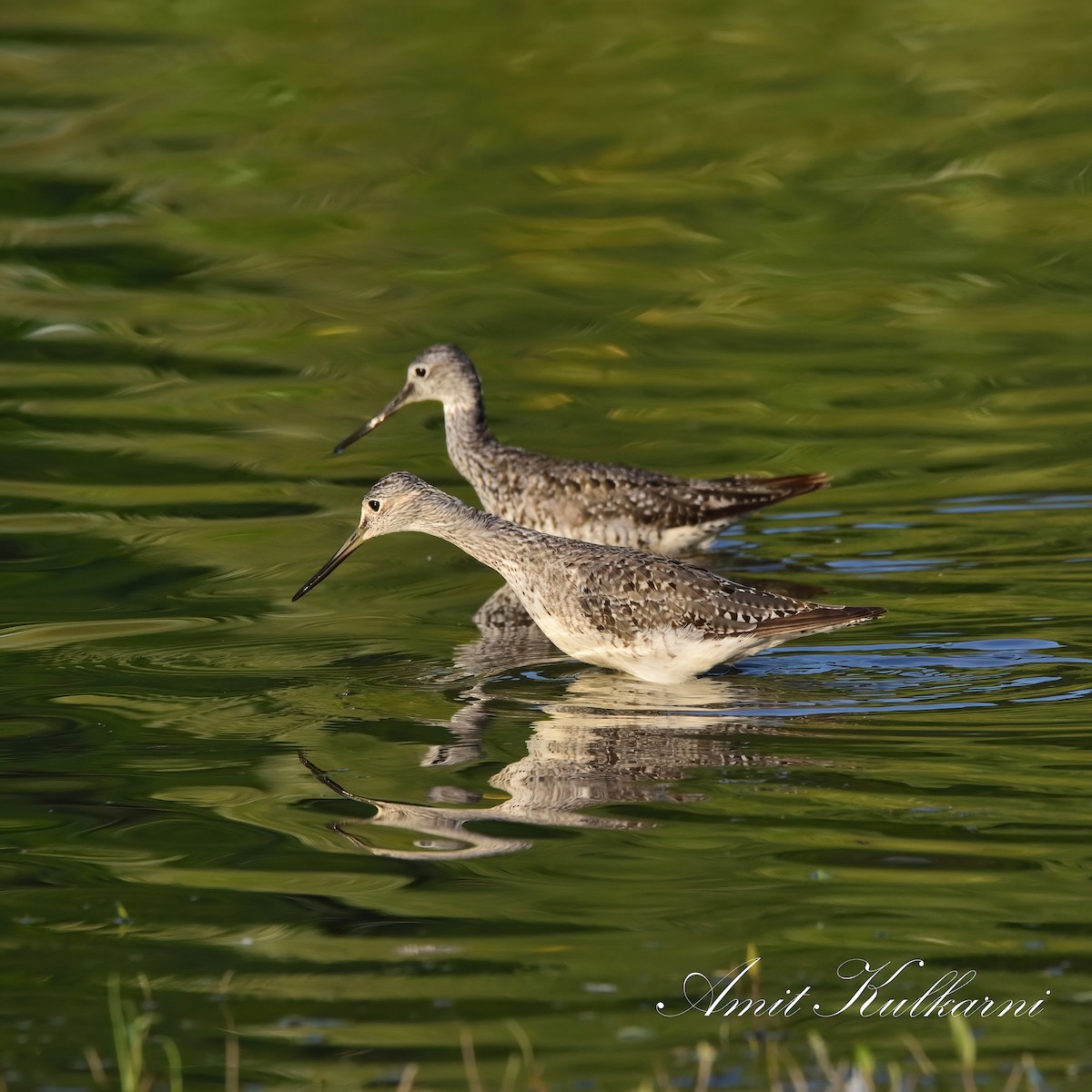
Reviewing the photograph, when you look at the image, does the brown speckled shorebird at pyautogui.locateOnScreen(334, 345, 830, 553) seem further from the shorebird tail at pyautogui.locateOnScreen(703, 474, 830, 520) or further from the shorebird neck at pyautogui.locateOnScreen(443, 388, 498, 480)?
the shorebird neck at pyautogui.locateOnScreen(443, 388, 498, 480)

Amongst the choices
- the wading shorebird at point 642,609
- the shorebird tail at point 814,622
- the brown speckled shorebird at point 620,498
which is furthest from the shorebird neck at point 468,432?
the shorebird tail at point 814,622

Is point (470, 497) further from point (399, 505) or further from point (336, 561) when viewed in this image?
point (399, 505)

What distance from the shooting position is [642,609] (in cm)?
928

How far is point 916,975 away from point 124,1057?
7.55 ft

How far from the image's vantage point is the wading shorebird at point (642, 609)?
29.8ft

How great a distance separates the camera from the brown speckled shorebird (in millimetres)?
11492

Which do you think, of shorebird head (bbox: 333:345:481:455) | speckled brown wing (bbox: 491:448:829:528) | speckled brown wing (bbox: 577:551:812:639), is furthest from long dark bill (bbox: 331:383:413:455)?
speckled brown wing (bbox: 577:551:812:639)

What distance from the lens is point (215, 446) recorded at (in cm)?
1350

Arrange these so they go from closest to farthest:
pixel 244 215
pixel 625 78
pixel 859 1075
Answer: pixel 859 1075
pixel 244 215
pixel 625 78

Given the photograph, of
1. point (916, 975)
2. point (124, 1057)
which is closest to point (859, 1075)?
point (916, 975)

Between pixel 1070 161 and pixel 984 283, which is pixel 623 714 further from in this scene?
pixel 1070 161

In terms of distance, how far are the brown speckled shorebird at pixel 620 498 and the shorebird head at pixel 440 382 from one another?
0.71 metres

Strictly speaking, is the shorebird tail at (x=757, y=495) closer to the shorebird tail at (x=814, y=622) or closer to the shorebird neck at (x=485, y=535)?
the shorebird neck at (x=485, y=535)

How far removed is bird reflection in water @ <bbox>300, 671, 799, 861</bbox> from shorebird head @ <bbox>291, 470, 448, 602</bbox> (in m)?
1.47
